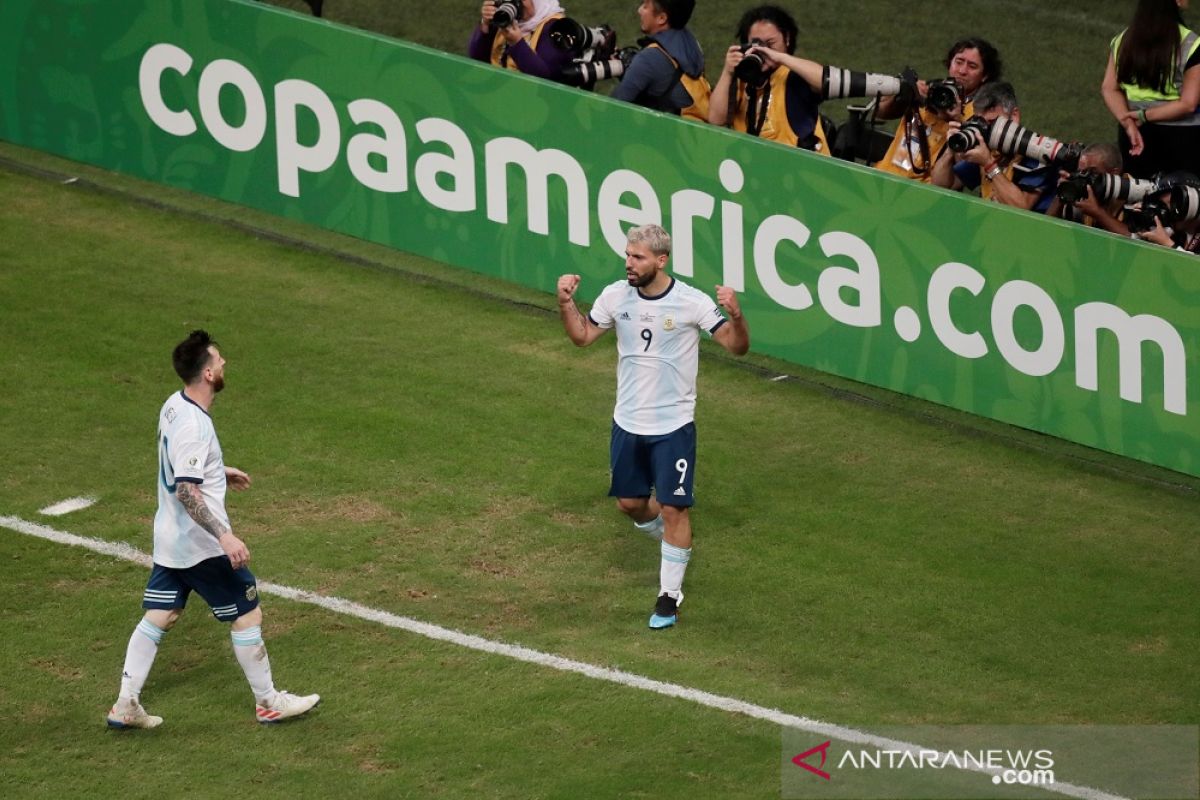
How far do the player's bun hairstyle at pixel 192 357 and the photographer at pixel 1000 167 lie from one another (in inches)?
214

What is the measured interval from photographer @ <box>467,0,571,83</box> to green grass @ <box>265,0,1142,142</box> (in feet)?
11.2

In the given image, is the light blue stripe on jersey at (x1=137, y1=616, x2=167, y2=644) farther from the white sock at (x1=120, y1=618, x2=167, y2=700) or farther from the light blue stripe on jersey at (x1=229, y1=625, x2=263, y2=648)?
the light blue stripe on jersey at (x1=229, y1=625, x2=263, y2=648)

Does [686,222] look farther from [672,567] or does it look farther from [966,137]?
[672,567]

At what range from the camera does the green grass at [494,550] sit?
8.38 m

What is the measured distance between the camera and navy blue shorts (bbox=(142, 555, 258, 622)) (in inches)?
325

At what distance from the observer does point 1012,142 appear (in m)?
11.8

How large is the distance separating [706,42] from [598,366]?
5.97 meters

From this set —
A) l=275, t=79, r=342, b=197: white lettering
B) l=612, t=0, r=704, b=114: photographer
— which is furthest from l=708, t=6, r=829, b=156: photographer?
l=275, t=79, r=342, b=197: white lettering

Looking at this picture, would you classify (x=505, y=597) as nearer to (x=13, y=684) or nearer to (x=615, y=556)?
(x=615, y=556)

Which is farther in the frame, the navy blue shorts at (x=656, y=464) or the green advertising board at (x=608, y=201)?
the green advertising board at (x=608, y=201)

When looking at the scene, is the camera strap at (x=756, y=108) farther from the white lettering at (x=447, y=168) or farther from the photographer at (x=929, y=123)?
the white lettering at (x=447, y=168)

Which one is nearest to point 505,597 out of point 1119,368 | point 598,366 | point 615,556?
point 615,556

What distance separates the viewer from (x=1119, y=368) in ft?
36.7

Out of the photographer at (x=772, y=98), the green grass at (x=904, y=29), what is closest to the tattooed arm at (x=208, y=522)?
the photographer at (x=772, y=98)
